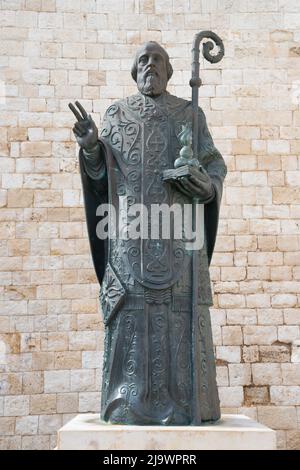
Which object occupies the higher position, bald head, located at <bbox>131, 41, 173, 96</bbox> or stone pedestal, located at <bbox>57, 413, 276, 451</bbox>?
bald head, located at <bbox>131, 41, 173, 96</bbox>

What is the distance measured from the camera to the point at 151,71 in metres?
3.38

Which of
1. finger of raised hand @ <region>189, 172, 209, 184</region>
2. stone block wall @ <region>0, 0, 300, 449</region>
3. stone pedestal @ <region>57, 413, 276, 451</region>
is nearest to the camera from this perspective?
stone pedestal @ <region>57, 413, 276, 451</region>

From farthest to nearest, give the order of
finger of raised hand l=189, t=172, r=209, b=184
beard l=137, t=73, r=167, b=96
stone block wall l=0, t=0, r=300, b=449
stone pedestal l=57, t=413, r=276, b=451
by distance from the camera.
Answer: stone block wall l=0, t=0, r=300, b=449
beard l=137, t=73, r=167, b=96
finger of raised hand l=189, t=172, r=209, b=184
stone pedestal l=57, t=413, r=276, b=451

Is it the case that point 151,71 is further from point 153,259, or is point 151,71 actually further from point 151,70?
point 153,259

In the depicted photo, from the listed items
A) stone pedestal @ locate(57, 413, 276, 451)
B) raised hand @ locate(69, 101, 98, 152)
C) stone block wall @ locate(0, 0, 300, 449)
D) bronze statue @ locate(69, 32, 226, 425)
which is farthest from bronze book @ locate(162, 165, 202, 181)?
stone block wall @ locate(0, 0, 300, 449)

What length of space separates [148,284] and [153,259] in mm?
118

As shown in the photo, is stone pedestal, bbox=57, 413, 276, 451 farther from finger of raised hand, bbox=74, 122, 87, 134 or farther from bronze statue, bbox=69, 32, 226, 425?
finger of raised hand, bbox=74, 122, 87, 134

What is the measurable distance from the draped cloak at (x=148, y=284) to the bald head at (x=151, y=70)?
5cm

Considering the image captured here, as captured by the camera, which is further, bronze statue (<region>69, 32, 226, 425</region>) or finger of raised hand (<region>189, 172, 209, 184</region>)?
finger of raised hand (<region>189, 172, 209, 184</region>)

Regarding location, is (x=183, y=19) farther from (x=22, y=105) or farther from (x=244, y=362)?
(x=244, y=362)

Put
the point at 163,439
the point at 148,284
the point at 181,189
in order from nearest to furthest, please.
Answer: the point at 163,439, the point at 148,284, the point at 181,189

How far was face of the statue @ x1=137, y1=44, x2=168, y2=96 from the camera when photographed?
Result: 3.38 meters

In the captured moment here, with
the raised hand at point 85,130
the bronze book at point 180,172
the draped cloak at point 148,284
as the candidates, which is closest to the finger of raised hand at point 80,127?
the raised hand at point 85,130

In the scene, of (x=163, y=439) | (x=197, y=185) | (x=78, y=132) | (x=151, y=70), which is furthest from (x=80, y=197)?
(x=163, y=439)
